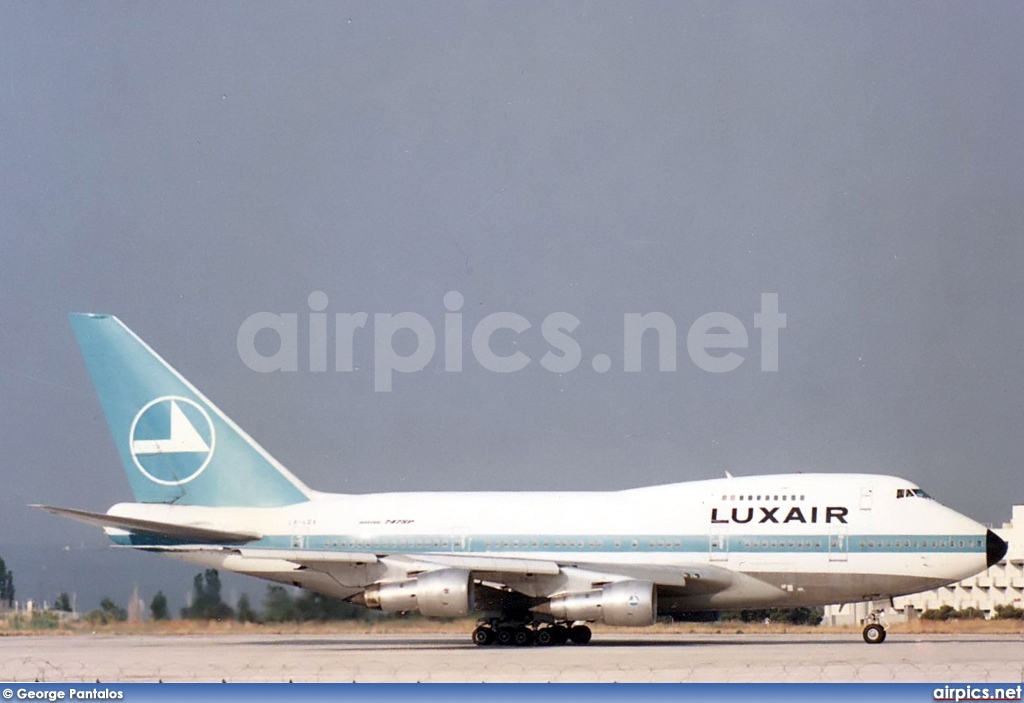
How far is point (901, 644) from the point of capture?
28.1m

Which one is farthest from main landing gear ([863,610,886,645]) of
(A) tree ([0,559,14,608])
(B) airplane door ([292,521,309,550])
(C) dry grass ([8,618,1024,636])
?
(A) tree ([0,559,14,608])

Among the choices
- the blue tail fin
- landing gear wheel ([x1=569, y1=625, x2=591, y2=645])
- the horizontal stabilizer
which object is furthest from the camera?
the blue tail fin

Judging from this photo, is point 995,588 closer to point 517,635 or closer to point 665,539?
point 665,539

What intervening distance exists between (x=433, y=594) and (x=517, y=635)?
270cm

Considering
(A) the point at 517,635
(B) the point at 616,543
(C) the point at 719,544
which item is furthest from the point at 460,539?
(C) the point at 719,544

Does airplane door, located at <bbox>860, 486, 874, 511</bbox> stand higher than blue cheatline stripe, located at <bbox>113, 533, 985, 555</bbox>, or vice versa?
airplane door, located at <bbox>860, 486, 874, 511</bbox>

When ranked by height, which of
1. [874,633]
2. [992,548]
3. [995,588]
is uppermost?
[992,548]

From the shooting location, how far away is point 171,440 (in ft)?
105

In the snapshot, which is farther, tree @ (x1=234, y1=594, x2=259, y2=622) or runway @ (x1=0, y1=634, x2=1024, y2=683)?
tree @ (x1=234, y1=594, x2=259, y2=622)

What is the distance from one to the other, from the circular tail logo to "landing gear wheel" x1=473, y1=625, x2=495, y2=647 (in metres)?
7.41

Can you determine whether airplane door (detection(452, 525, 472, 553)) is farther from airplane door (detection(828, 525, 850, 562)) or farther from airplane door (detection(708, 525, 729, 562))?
airplane door (detection(828, 525, 850, 562))

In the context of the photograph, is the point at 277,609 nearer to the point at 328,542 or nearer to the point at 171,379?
the point at 328,542

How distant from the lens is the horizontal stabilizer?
1079 inches

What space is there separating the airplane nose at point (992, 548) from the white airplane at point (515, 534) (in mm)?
49
